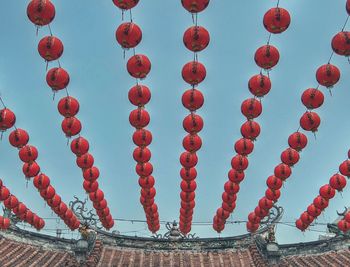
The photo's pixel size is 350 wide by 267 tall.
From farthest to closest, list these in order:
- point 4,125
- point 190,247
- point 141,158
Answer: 1. point 190,247
2. point 141,158
3. point 4,125

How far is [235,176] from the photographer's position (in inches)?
430

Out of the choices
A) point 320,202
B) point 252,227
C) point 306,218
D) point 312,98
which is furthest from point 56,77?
point 306,218

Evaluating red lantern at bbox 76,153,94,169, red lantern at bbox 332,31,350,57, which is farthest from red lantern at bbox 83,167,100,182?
red lantern at bbox 332,31,350,57

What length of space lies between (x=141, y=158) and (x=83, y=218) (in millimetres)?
4580

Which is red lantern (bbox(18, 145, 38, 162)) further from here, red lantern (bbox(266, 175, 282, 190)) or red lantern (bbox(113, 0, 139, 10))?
red lantern (bbox(266, 175, 282, 190))

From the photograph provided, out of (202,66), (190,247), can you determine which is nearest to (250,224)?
(190,247)

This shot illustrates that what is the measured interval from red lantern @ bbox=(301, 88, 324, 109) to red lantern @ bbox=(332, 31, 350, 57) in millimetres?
1273

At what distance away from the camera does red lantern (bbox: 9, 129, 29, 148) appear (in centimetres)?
968

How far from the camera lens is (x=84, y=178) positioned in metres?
11.3

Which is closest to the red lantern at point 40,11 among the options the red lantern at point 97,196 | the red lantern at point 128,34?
the red lantern at point 128,34

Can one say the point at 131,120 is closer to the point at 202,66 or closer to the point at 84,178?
the point at 202,66

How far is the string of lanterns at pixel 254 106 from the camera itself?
693cm

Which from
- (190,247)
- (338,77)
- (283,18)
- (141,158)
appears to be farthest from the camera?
(190,247)

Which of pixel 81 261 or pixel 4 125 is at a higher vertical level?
pixel 4 125
